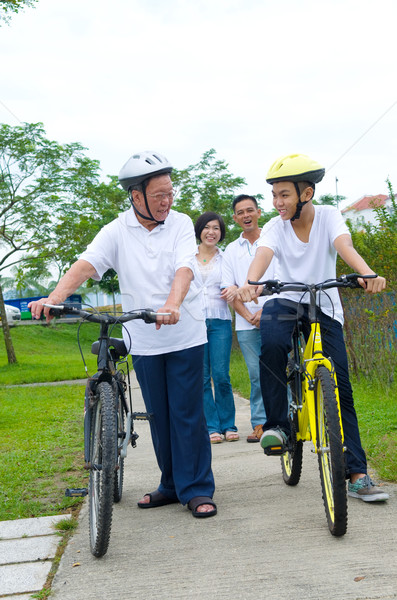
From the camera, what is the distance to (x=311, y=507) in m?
3.99

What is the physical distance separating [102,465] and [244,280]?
11.5 feet

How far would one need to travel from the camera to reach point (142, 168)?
13.1 ft

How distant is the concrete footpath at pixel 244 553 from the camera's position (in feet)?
9.44

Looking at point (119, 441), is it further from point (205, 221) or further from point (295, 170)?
point (205, 221)

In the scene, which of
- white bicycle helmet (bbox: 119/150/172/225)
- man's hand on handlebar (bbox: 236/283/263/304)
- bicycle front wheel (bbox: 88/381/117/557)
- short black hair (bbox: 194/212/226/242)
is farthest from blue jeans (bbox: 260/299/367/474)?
short black hair (bbox: 194/212/226/242)

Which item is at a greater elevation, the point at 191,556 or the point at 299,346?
the point at 299,346

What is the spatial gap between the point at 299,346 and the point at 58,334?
34743 mm

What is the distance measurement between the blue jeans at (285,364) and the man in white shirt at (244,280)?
7.63ft

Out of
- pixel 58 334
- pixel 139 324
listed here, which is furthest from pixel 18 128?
pixel 58 334

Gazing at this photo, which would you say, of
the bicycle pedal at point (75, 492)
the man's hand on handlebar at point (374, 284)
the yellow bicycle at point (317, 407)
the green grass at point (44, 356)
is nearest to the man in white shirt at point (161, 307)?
the bicycle pedal at point (75, 492)

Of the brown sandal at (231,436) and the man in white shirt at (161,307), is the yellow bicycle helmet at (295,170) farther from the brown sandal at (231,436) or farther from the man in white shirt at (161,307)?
the brown sandal at (231,436)

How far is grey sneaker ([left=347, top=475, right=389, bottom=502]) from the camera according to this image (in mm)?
3885

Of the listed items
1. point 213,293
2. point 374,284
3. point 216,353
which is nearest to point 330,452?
point 374,284

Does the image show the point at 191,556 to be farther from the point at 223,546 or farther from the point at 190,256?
the point at 190,256
